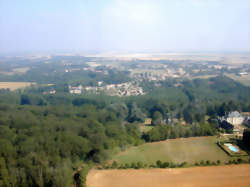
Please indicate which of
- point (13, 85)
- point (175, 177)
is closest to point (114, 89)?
point (13, 85)

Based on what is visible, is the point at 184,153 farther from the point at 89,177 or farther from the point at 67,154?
the point at 67,154

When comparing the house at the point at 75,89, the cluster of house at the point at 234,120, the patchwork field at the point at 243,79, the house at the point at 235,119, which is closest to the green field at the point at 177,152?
the cluster of house at the point at 234,120

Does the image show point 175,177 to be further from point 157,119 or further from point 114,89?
point 114,89

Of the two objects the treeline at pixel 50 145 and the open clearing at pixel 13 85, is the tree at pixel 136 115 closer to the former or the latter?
the treeline at pixel 50 145

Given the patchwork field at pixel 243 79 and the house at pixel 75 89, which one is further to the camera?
the house at pixel 75 89

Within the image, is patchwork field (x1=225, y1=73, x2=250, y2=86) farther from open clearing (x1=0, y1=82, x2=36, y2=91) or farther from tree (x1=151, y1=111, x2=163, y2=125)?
open clearing (x1=0, y1=82, x2=36, y2=91)

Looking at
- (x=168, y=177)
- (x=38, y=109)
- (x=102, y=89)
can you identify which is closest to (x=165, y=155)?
(x=168, y=177)
